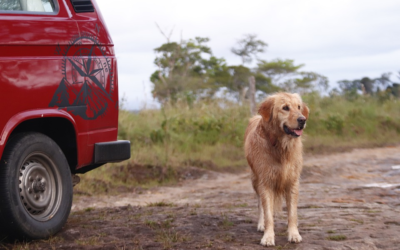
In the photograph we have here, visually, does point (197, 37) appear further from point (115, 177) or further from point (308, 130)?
point (115, 177)

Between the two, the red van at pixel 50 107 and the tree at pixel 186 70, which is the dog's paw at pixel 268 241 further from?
the tree at pixel 186 70

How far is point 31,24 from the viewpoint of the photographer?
455 cm

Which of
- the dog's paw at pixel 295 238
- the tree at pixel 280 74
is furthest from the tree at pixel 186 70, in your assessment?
the dog's paw at pixel 295 238

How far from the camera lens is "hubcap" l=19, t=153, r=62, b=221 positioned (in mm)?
4574

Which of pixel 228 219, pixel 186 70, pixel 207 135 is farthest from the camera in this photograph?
pixel 186 70

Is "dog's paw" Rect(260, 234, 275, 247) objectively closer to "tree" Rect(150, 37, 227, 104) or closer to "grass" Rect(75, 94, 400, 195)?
"grass" Rect(75, 94, 400, 195)

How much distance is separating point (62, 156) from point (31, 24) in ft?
4.16

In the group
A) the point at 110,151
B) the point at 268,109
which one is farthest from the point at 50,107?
the point at 268,109

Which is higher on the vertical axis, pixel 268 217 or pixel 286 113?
pixel 286 113

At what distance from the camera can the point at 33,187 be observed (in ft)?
15.2

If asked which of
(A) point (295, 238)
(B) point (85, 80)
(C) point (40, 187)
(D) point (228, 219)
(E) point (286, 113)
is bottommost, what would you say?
(D) point (228, 219)

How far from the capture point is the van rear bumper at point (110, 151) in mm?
5312

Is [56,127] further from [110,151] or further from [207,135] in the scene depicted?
[207,135]

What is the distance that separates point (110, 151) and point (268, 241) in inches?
73.7
